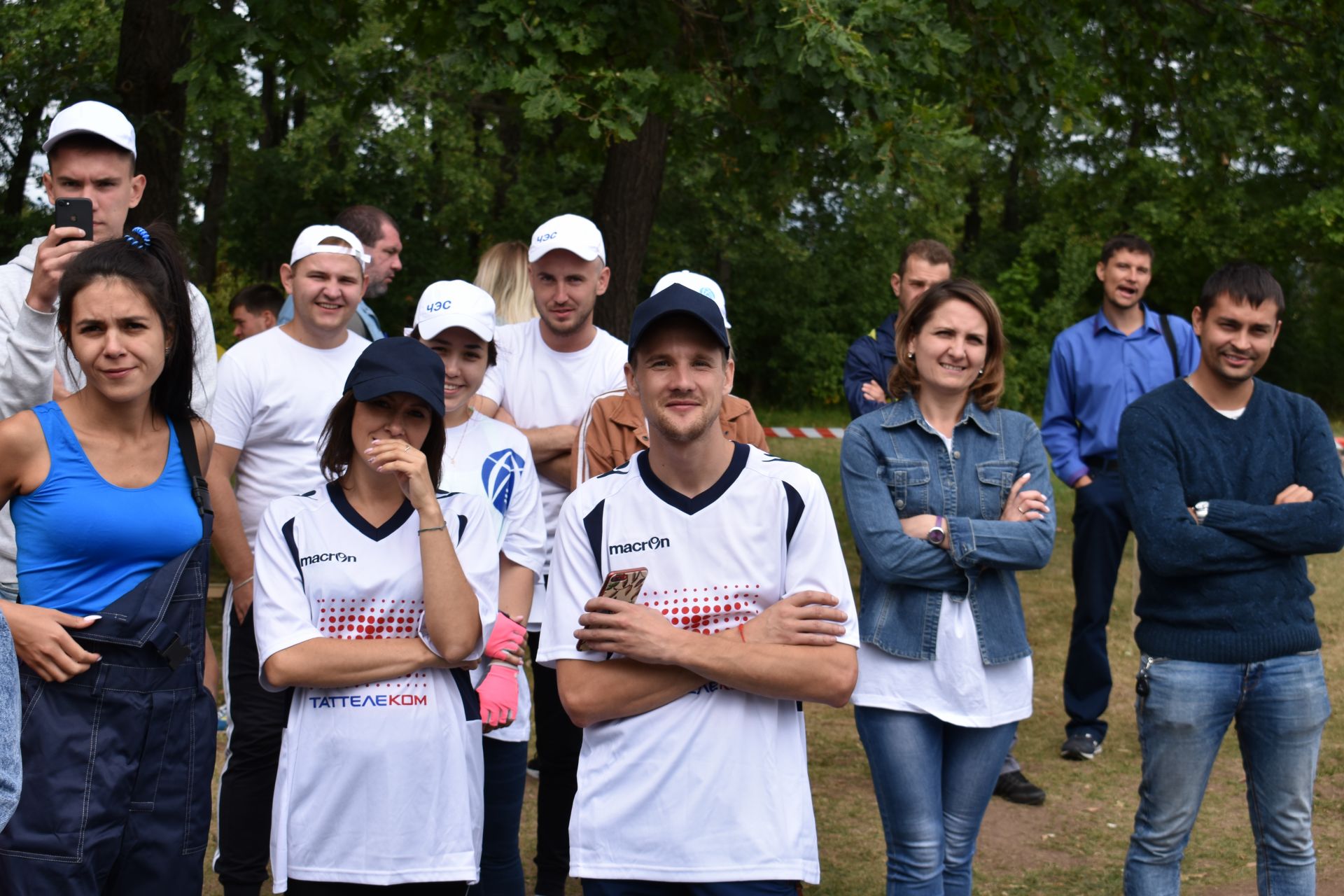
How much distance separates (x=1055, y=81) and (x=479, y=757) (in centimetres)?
955

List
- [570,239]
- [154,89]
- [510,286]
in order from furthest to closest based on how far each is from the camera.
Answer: [154,89] → [510,286] → [570,239]

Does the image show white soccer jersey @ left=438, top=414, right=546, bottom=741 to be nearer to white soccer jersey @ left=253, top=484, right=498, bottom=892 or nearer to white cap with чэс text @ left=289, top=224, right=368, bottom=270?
white soccer jersey @ left=253, top=484, right=498, bottom=892

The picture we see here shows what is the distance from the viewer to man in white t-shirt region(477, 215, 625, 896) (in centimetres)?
477

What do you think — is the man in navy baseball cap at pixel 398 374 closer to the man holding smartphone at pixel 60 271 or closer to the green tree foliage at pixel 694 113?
the man holding smartphone at pixel 60 271

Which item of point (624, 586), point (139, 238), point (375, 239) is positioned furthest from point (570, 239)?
point (624, 586)

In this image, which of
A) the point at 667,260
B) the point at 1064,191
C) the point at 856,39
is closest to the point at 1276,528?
the point at 856,39

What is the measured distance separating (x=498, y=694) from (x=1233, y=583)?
Answer: 213 centimetres

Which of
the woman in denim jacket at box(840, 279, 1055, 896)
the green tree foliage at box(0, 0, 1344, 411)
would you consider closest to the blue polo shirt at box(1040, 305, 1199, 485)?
the green tree foliage at box(0, 0, 1344, 411)

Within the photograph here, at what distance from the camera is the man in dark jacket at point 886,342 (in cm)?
630

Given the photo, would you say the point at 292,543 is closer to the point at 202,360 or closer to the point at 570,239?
the point at 202,360

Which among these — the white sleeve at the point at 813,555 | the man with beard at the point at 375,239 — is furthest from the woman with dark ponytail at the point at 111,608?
the man with beard at the point at 375,239

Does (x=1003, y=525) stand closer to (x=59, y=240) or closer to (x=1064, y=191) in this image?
(x=59, y=240)

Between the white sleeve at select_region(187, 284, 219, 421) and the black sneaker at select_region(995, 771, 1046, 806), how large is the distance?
12.6 ft

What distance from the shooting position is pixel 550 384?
16.2 ft
